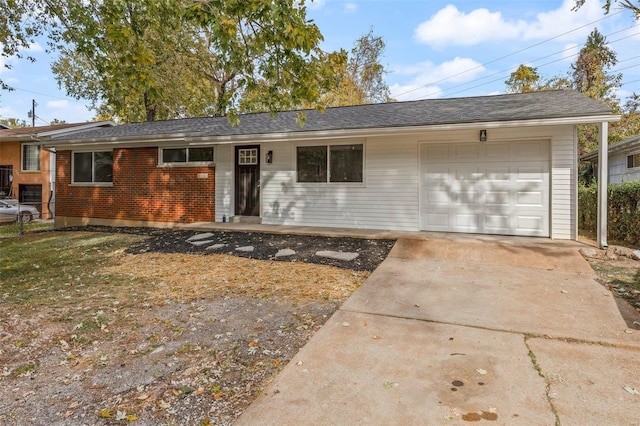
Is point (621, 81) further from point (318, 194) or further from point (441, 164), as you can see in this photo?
point (318, 194)

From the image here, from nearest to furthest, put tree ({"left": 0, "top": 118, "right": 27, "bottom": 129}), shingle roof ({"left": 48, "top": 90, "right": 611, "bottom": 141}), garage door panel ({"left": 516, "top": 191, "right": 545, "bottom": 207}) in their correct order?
1. shingle roof ({"left": 48, "top": 90, "right": 611, "bottom": 141})
2. garage door panel ({"left": 516, "top": 191, "right": 545, "bottom": 207})
3. tree ({"left": 0, "top": 118, "right": 27, "bottom": 129})

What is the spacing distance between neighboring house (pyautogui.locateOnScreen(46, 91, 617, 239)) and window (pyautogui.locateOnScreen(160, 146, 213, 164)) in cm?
4

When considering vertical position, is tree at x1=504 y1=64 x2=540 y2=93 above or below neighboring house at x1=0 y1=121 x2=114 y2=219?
above

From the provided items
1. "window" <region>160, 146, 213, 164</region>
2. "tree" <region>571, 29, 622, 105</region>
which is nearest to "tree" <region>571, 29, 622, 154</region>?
"tree" <region>571, 29, 622, 105</region>

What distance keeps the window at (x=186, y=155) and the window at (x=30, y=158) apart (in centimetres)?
1174

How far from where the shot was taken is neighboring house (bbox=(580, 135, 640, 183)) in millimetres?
10719

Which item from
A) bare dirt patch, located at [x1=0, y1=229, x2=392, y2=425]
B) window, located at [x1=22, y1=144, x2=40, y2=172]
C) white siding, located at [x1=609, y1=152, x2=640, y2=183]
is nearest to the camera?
bare dirt patch, located at [x1=0, y1=229, x2=392, y2=425]

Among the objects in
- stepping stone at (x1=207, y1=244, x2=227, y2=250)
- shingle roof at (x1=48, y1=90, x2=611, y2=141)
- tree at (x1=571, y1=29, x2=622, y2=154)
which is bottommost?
stepping stone at (x1=207, y1=244, x2=227, y2=250)

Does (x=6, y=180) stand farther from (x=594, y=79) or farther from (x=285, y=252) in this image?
(x=594, y=79)

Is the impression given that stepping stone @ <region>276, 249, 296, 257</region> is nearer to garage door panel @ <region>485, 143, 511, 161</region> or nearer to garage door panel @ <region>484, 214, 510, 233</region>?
garage door panel @ <region>484, 214, 510, 233</region>

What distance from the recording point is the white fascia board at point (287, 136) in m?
6.66

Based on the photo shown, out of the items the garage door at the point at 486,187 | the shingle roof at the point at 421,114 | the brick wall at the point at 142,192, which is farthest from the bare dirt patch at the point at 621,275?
the brick wall at the point at 142,192

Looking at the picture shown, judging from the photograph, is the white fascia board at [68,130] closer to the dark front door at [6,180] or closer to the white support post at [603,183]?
the dark front door at [6,180]

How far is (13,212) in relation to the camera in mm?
14781
